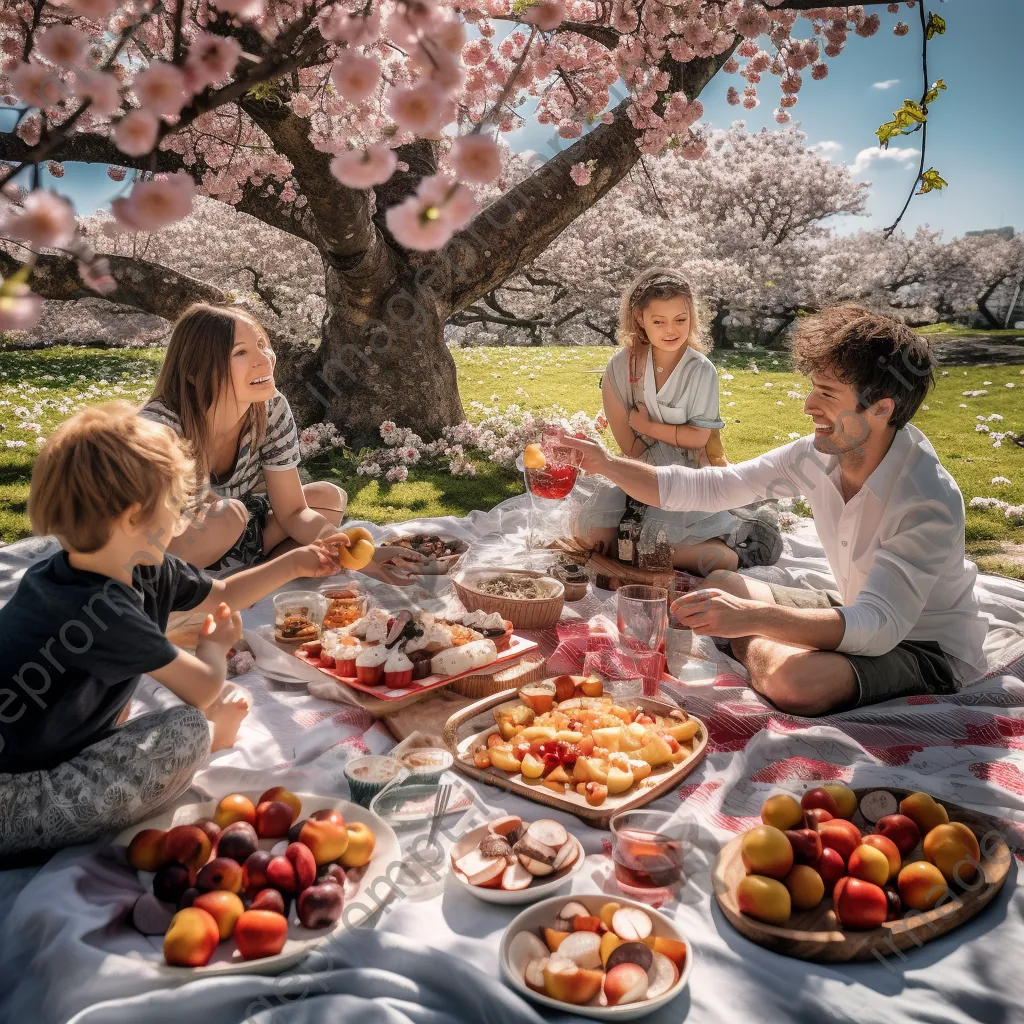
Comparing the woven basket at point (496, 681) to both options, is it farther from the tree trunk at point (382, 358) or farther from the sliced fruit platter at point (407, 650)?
the tree trunk at point (382, 358)

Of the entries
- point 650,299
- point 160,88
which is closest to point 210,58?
point 160,88

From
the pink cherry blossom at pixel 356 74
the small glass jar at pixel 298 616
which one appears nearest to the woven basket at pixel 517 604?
the small glass jar at pixel 298 616

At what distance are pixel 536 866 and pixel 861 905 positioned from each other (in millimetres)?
800

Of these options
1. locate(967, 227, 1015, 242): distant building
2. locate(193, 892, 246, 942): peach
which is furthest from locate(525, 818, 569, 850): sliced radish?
locate(967, 227, 1015, 242): distant building

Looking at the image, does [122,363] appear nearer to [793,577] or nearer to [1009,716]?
[793,577]

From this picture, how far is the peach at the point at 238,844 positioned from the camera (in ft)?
7.11

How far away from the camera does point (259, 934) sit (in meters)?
1.91

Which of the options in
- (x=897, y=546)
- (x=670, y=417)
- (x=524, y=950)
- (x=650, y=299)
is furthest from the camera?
(x=670, y=417)

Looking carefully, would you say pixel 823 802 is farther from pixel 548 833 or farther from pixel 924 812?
pixel 548 833

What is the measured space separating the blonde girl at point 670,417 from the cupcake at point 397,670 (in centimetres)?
216

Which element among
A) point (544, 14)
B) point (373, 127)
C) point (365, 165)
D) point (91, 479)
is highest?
point (373, 127)

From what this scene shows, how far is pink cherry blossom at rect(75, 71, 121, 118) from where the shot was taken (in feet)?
3.93

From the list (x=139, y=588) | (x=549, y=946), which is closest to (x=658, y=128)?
(x=139, y=588)

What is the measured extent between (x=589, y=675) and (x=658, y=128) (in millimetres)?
5061
